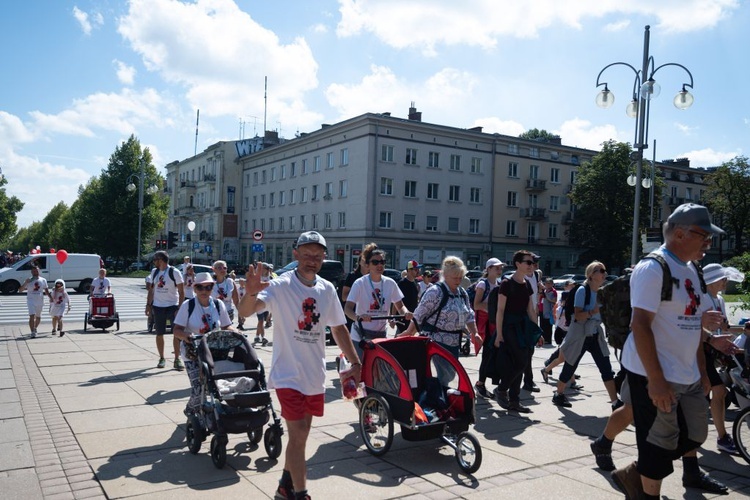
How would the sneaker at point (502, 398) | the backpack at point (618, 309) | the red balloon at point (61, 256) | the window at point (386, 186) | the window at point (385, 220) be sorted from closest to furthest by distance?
1. the backpack at point (618, 309)
2. the sneaker at point (502, 398)
3. the red balloon at point (61, 256)
4. the window at point (386, 186)
5. the window at point (385, 220)

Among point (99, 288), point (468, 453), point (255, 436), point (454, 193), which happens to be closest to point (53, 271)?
point (99, 288)

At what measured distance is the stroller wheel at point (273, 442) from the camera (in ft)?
18.2

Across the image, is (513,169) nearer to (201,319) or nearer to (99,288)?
(99,288)

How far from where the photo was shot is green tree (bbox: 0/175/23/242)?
211ft

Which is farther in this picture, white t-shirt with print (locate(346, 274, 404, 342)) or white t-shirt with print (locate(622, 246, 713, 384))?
white t-shirt with print (locate(346, 274, 404, 342))

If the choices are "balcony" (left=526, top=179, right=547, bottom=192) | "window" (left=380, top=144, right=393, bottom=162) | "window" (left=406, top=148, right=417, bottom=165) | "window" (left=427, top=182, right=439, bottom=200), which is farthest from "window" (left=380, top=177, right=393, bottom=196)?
"balcony" (left=526, top=179, right=547, bottom=192)

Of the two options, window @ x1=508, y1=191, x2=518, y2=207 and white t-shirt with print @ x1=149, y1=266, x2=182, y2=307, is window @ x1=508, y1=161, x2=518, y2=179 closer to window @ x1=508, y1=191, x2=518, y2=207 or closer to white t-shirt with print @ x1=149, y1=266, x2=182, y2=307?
window @ x1=508, y1=191, x2=518, y2=207

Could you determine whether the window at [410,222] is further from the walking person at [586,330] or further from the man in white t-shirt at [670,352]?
the man in white t-shirt at [670,352]

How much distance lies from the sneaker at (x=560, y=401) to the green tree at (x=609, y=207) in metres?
50.2

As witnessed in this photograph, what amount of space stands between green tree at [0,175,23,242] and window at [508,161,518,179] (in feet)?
163

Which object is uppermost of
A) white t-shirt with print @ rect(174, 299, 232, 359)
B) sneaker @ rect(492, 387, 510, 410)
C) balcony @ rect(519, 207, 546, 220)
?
balcony @ rect(519, 207, 546, 220)

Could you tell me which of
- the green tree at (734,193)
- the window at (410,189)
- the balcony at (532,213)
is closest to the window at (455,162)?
the window at (410,189)

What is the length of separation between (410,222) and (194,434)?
158ft

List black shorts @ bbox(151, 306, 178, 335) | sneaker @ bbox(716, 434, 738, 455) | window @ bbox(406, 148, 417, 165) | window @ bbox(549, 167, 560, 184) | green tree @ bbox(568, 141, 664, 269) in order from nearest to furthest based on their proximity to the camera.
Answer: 1. sneaker @ bbox(716, 434, 738, 455)
2. black shorts @ bbox(151, 306, 178, 335)
3. window @ bbox(406, 148, 417, 165)
4. green tree @ bbox(568, 141, 664, 269)
5. window @ bbox(549, 167, 560, 184)
